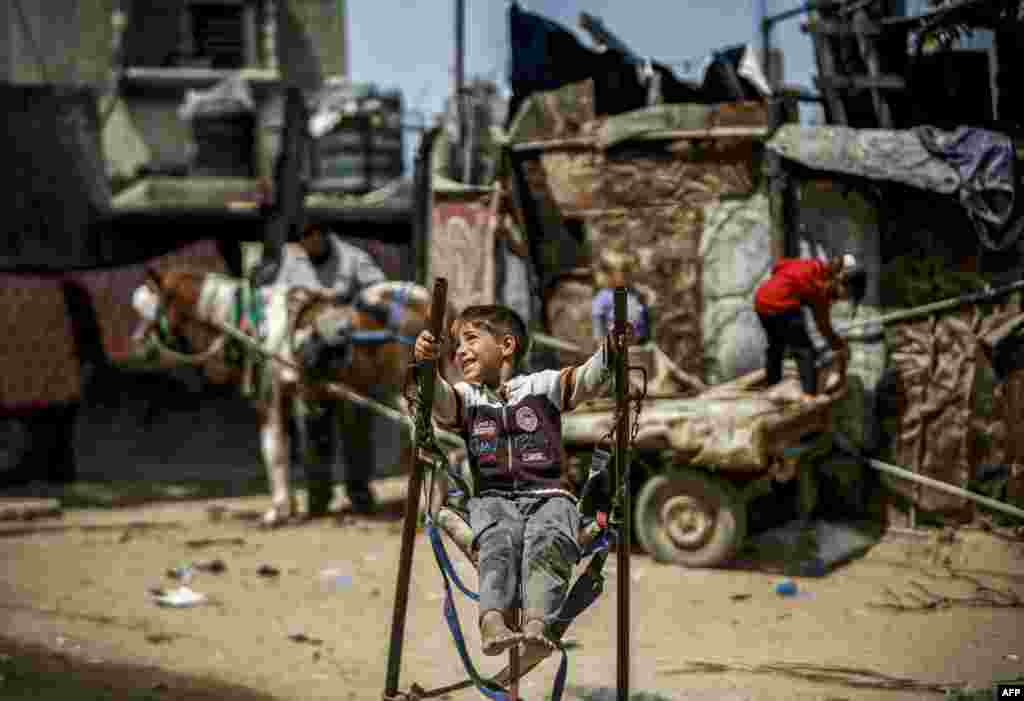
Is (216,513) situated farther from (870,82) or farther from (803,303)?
(870,82)

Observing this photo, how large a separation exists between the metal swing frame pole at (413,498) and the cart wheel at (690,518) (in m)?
4.16

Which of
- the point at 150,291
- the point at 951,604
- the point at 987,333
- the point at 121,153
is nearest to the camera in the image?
the point at 951,604

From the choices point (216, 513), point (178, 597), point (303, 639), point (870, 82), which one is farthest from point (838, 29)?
point (216, 513)

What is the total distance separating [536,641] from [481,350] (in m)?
1.07

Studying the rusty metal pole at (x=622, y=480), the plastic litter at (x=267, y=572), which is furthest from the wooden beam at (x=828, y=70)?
the rusty metal pole at (x=622, y=480)

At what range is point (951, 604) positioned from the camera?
7.75 metres

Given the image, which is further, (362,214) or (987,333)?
(362,214)

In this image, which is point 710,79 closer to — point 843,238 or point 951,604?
point 843,238

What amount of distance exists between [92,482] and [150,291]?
3.02 metres

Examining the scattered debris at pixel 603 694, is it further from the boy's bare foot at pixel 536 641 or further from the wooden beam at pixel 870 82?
the wooden beam at pixel 870 82

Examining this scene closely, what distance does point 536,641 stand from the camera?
14.5 ft

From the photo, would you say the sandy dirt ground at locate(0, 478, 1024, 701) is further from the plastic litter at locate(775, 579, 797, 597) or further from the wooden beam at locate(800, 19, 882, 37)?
the wooden beam at locate(800, 19, 882, 37)

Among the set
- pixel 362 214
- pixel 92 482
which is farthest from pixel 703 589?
pixel 362 214

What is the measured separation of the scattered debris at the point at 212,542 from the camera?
10.3 metres
